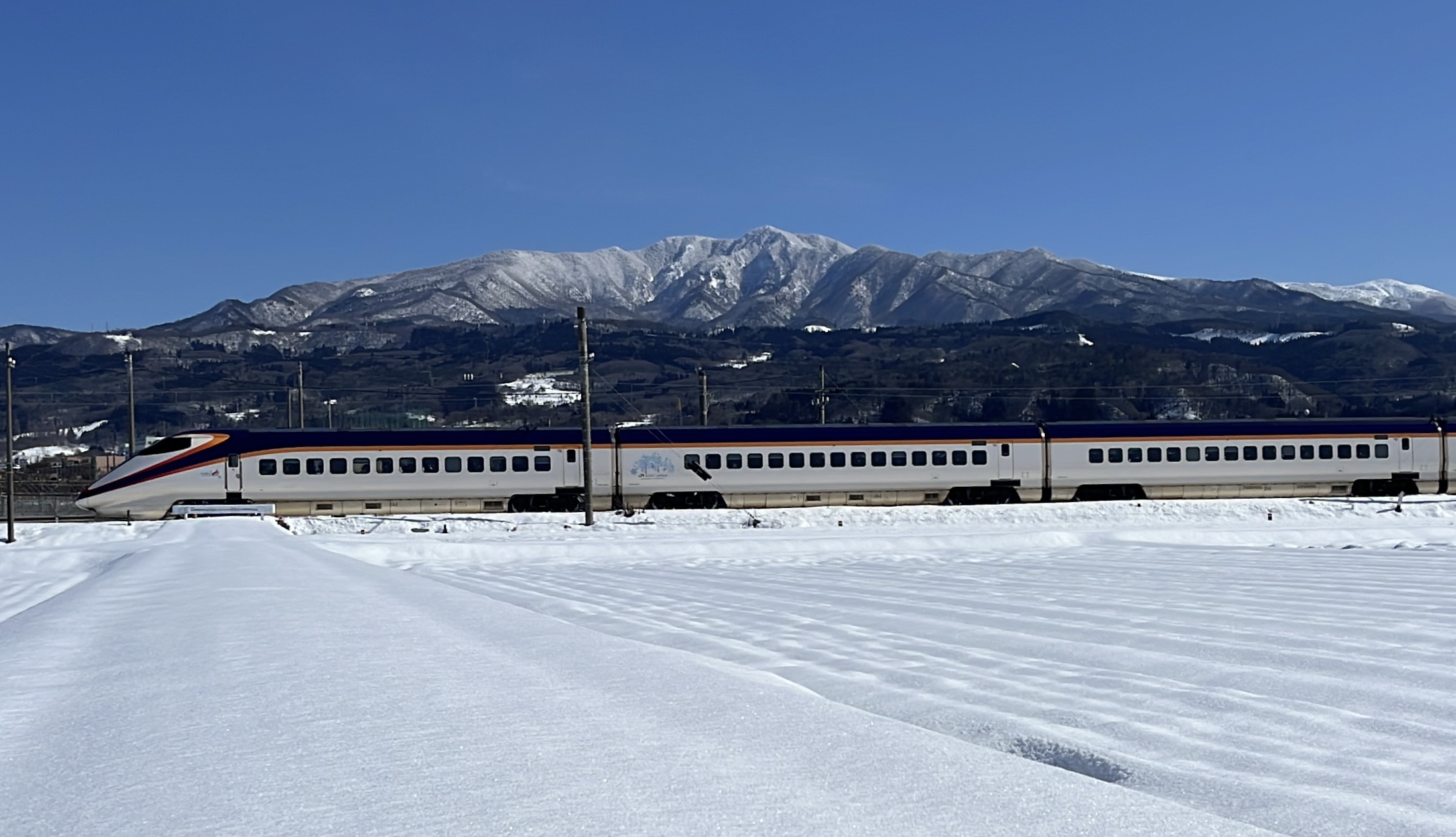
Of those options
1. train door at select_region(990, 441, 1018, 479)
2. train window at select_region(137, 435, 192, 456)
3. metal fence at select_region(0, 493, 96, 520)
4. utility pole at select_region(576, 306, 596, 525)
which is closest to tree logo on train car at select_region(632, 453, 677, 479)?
utility pole at select_region(576, 306, 596, 525)

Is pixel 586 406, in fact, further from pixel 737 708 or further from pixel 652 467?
pixel 737 708

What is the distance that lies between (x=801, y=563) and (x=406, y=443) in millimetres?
23468

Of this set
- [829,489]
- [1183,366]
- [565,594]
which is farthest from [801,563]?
[1183,366]

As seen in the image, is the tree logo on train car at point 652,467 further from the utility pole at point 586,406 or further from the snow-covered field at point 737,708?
the snow-covered field at point 737,708

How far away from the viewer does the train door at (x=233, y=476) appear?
37.5m

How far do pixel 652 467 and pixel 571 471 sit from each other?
8.96 ft

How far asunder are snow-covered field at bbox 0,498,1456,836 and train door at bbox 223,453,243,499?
88.1ft

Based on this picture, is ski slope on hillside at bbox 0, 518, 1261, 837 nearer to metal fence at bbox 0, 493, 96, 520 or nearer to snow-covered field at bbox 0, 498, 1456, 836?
snow-covered field at bbox 0, 498, 1456, 836

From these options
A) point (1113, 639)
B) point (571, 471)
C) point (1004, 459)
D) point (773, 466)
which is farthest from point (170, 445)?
point (1113, 639)

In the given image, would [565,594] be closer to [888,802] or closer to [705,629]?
[705,629]

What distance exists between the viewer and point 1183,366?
174 metres

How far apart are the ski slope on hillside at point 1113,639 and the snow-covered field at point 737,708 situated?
0.03 metres

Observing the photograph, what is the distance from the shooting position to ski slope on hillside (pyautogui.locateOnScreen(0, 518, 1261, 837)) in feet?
10.6

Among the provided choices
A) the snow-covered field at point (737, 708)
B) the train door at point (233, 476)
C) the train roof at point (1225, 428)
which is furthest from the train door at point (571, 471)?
the snow-covered field at point (737, 708)
